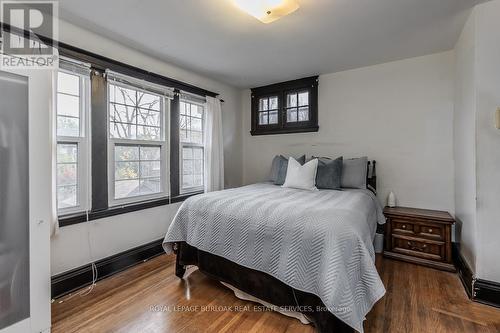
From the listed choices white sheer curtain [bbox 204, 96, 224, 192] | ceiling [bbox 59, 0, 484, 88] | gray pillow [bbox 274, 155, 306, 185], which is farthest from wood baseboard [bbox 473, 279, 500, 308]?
white sheer curtain [bbox 204, 96, 224, 192]

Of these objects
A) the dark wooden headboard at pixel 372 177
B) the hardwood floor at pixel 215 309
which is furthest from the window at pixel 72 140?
the dark wooden headboard at pixel 372 177

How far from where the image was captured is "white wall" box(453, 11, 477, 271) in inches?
79.0

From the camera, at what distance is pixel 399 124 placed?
3.05 m

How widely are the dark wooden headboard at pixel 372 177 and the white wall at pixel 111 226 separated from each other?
2573 millimetres

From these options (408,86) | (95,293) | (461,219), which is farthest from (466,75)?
(95,293)

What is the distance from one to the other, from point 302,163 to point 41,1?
9.88 feet

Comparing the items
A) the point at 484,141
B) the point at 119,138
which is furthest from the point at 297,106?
the point at 119,138

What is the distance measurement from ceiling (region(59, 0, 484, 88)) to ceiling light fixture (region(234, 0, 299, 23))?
0.53 ft

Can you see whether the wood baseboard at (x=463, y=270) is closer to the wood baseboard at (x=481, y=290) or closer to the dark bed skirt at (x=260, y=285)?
the wood baseboard at (x=481, y=290)

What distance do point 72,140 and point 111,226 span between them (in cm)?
93

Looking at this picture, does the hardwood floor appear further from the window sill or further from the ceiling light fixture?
the ceiling light fixture

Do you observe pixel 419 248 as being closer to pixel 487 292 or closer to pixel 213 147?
pixel 487 292

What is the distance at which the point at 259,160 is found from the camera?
13.9 ft

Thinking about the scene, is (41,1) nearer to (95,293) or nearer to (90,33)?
(90,33)
